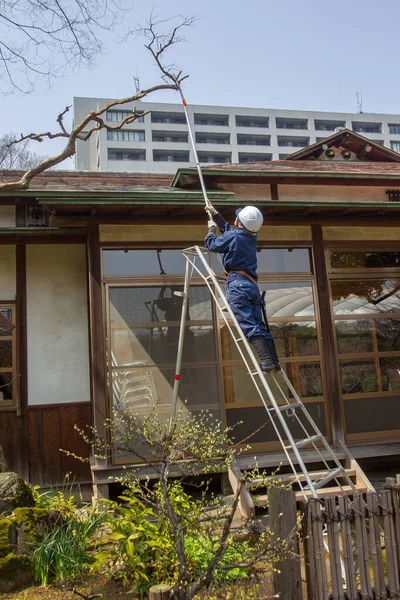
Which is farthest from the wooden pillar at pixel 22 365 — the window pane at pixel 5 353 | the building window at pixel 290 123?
the building window at pixel 290 123

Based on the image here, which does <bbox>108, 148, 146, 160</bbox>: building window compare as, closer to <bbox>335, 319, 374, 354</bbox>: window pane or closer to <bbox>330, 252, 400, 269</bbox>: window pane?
<bbox>330, 252, 400, 269</bbox>: window pane

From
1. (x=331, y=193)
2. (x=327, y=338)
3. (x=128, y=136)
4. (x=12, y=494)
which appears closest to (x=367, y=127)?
(x=128, y=136)

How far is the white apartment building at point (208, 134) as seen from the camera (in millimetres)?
55625

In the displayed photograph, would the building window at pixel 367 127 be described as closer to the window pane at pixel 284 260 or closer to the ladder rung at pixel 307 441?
the window pane at pixel 284 260

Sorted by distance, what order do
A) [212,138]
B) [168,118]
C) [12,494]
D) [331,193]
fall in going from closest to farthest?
[12,494] < [331,193] < [168,118] < [212,138]

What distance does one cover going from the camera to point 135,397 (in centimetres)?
625

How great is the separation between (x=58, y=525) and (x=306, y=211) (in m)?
4.76

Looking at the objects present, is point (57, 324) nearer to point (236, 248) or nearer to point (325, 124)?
point (236, 248)

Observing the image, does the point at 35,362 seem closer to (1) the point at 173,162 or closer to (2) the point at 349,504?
(2) the point at 349,504

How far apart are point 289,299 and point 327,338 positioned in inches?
27.8

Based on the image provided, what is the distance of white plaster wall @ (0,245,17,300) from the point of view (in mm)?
6820

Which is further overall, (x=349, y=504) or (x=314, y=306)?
(x=314, y=306)

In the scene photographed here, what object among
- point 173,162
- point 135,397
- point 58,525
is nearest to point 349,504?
point 58,525

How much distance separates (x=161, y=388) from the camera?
20.8 ft
